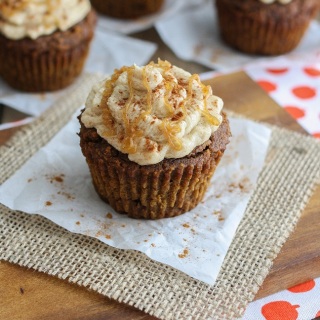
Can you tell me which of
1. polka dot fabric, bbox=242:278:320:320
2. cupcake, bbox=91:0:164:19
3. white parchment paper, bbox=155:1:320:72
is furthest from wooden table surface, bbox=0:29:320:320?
cupcake, bbox=91:0:164:19

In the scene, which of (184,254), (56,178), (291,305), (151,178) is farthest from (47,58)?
(291,305)

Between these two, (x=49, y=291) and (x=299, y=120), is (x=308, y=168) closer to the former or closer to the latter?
(x=299, y=120)

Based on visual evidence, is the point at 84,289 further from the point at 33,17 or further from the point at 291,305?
the point at 33,17

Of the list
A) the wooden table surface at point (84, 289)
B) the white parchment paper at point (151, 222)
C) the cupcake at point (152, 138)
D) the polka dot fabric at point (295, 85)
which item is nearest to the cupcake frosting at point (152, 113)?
the cupcake at point (152, 138)

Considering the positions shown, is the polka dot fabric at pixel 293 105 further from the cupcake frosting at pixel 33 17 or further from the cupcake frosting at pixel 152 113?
the cupcake frosting at pixel 33 17

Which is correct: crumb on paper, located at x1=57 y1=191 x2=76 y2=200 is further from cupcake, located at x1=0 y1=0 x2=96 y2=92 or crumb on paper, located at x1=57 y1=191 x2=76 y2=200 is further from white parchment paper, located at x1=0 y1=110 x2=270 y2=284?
cupcake, located at x1=0 y1=0 x2=96 y2=92
